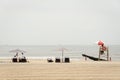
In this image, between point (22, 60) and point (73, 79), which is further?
point (22, 60)

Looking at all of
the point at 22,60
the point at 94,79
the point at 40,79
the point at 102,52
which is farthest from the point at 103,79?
the point at 102,52

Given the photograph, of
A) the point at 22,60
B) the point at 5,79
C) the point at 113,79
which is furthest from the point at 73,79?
the point at 22,60

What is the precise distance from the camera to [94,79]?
16797mm

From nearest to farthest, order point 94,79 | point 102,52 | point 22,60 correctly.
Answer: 1. point 94,79
2. point 22,60
3. point 102,52

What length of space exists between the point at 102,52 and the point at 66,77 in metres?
20.8

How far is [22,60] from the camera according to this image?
3244 centimetres

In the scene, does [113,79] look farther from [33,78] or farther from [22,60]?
[22,60]

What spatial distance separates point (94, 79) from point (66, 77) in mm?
1661

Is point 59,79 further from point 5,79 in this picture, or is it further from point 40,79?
point 5,79

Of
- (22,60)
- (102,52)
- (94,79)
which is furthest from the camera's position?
(102,52)

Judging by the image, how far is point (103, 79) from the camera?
1688cm

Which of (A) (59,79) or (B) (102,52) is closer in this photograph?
(A) (59,79)

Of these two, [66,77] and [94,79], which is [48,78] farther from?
[94,79]

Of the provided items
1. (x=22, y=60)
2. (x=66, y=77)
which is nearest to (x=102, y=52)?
(x=22, y=60)
